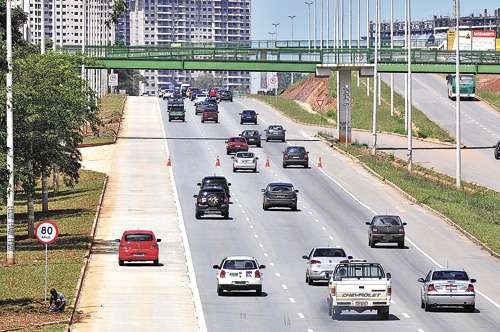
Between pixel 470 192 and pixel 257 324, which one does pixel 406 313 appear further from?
pixel 470 192

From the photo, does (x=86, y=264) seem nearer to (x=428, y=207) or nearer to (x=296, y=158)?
(x=428, y=207)

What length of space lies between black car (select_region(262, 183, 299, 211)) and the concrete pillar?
141 feet

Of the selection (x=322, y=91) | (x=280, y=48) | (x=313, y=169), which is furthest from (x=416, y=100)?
(x=313, y=169)

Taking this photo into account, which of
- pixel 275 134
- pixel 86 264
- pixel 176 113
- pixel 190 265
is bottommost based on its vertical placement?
pixel 190 265

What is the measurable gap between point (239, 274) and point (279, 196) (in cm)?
3201

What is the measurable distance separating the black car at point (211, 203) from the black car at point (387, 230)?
502 inches

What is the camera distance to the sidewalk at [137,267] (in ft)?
162

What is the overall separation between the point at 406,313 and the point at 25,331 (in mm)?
13291

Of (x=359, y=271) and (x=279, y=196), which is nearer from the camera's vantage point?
(x=359, y=271)

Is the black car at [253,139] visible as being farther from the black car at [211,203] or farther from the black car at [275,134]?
the black car at [211,203]

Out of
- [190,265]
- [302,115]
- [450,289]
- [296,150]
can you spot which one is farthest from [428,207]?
[302,115]

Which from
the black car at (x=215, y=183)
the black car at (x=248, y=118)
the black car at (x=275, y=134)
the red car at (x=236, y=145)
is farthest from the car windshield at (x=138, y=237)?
the black car at (x=248, y=118)

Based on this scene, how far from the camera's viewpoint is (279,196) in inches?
3450

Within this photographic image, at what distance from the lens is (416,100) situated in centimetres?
17750
